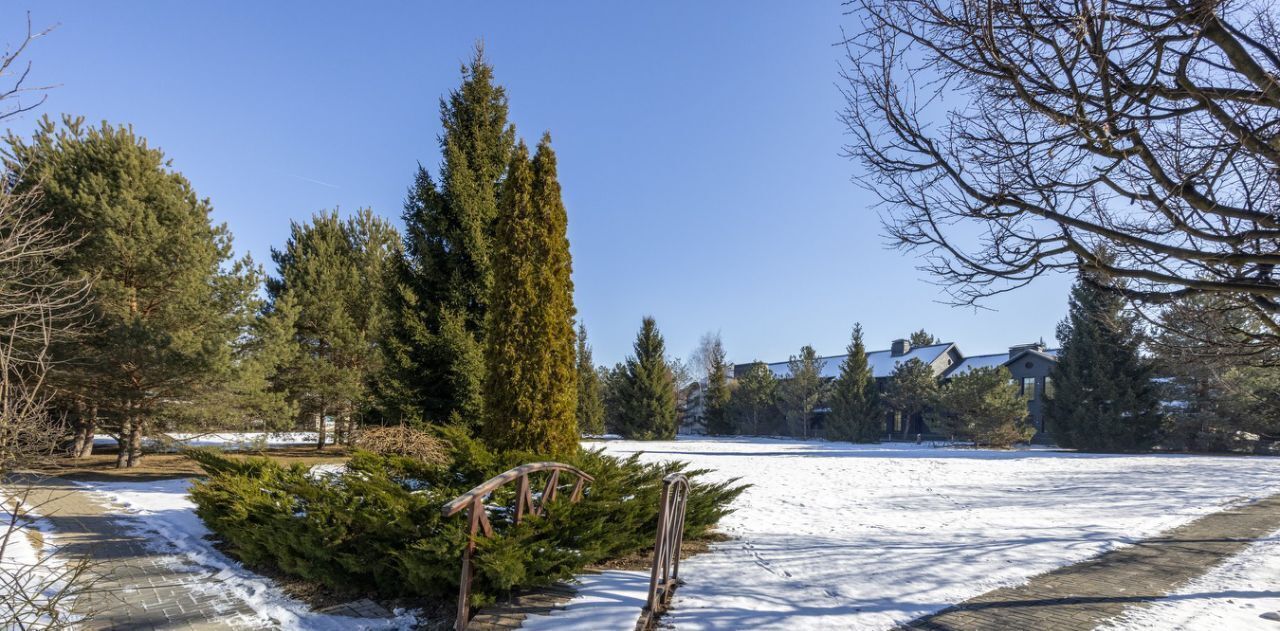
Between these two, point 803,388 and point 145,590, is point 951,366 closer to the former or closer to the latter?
point 803,388

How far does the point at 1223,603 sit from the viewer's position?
4668 mm

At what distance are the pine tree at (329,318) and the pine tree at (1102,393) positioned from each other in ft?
89.0

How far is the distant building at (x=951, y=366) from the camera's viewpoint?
3612 cm

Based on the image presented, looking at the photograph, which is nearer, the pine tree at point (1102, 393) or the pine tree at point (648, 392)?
the pine tree at point (1102, 393)

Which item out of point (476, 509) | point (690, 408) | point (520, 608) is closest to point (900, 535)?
point (520, 608)

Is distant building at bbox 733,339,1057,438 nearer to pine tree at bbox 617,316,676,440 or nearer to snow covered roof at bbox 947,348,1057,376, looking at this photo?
snow covered roof at bbox 947,348,1057,376

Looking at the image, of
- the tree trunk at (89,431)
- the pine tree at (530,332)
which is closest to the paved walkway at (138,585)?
the pine tree at (530,332)

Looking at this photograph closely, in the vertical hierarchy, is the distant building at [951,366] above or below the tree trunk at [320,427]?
above

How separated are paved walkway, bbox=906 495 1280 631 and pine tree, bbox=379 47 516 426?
316 inches

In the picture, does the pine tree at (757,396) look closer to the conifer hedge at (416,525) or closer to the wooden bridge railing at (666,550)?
the conifer hedge at (416,525)

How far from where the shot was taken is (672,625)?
402 cm

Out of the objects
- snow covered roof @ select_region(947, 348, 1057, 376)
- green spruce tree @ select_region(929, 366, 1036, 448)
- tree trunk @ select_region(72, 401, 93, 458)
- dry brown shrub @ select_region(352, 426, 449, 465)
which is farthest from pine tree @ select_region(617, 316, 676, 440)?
dry brown shrub @ select_region(352, 426, 449, 465)

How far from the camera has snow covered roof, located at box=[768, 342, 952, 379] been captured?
41.1 m

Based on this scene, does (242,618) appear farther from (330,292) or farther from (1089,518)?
(330,292)
